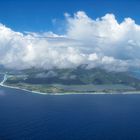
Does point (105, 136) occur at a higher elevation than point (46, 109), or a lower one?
lower

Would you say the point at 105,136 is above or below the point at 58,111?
below

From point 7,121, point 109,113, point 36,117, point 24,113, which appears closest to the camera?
point 7,121

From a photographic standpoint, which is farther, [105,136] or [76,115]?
[76,115]

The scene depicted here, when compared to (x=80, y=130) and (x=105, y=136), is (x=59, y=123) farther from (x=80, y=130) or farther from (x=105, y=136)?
(x=105, y=136)

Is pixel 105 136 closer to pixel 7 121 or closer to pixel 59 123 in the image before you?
pixel 59 123

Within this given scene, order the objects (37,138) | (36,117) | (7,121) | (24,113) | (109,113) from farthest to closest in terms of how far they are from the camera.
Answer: (109,113) → (24,113) → (36,117) → (7,121) → (37,138)

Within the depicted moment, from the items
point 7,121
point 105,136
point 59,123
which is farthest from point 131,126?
point 7,121

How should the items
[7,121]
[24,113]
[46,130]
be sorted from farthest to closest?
[24,113] → [7,121] → [46,130]

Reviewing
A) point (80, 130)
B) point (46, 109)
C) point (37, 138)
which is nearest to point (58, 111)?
point (46, 109)

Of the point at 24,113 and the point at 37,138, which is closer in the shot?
the point at 37,138
